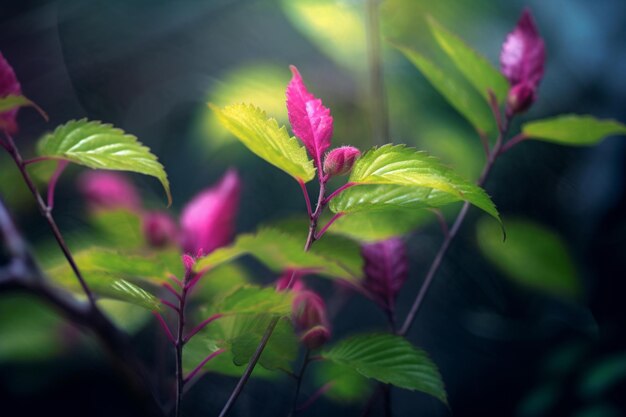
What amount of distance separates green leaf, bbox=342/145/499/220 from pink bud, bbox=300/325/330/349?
131 millimetres

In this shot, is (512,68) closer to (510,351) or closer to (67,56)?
(510,351)

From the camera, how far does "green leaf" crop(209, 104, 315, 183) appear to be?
322mm

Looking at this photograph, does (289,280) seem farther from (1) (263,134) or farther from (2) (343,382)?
(2) (343,382)

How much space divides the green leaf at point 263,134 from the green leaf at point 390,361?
151 millimetres

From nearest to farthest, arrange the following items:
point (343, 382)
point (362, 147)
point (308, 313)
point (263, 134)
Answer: point (263, 134) < point (308, 313) < point (343, 382) < point (362, 147)

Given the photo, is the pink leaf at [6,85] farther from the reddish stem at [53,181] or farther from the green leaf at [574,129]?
the green leaf at [574,129]

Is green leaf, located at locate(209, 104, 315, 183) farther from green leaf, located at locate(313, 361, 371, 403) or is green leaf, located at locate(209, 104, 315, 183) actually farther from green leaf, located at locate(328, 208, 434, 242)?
green leaf, located at locate(313, 361, 371, 403)

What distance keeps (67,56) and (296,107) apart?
3.96ft

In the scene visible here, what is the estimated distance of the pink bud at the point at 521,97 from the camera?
48 cm

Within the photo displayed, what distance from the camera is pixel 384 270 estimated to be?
496 millimetres

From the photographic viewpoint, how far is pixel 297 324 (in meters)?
0.46

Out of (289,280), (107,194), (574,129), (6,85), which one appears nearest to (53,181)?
(6,85)

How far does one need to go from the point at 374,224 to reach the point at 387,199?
0.12 m

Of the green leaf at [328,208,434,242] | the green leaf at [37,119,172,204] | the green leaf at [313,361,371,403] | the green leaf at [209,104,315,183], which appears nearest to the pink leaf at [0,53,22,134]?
the green leaf at [37,119,172,204]
